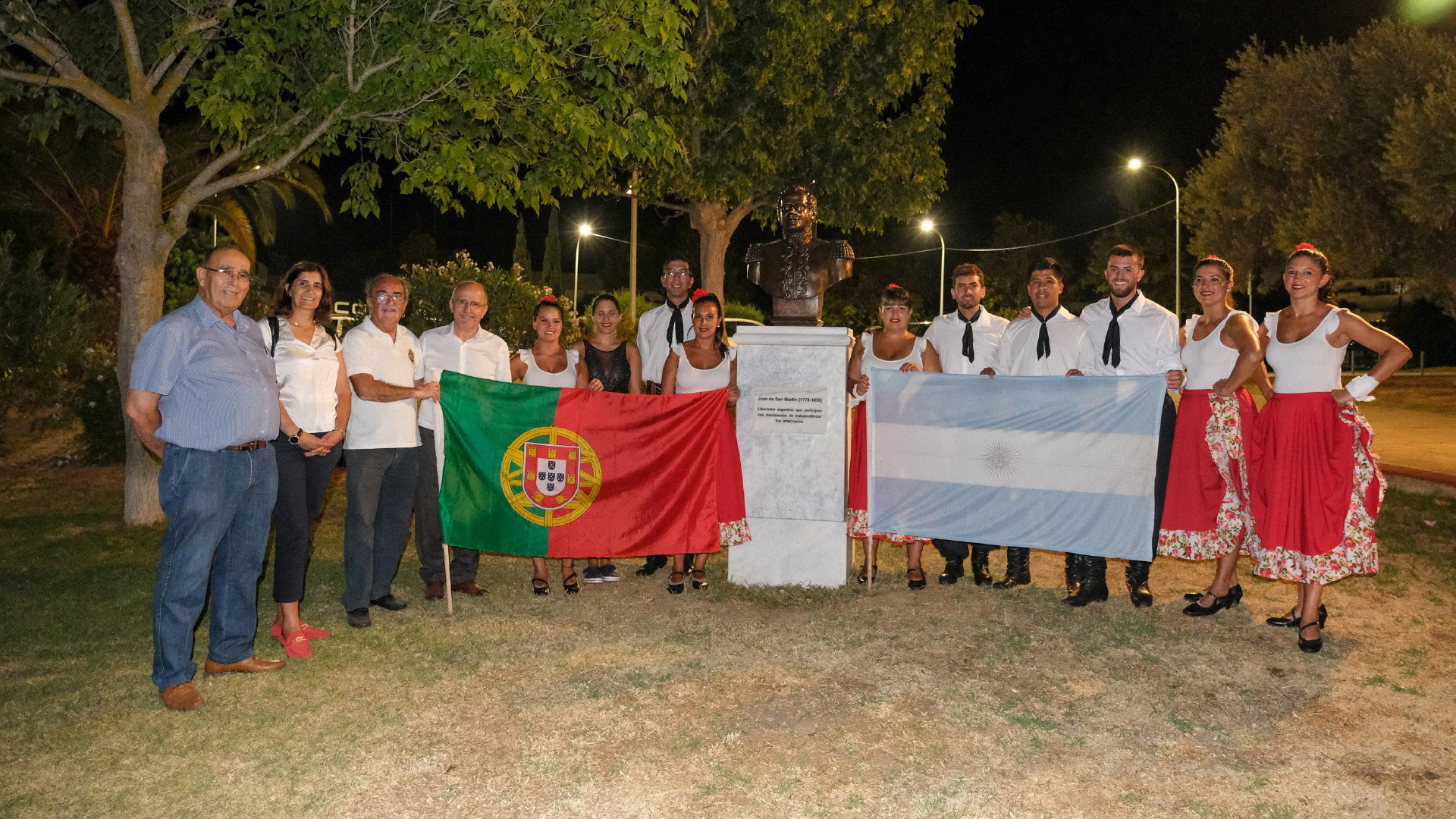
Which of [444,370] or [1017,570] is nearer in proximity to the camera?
[444,370]

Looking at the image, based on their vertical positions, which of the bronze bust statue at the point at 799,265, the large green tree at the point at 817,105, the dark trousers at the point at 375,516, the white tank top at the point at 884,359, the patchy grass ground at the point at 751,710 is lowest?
the patchy grass ground at the point at 751,710

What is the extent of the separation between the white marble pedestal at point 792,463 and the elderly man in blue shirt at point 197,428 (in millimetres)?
3087

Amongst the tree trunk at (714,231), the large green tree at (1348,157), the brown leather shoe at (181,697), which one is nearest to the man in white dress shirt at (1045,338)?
the brown leather shoe at (181,697)

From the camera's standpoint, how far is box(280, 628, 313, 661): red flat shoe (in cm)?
529

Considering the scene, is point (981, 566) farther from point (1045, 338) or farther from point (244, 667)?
point (244, 667)

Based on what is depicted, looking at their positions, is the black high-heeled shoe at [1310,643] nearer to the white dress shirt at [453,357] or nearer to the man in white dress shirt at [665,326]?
the man in white dress shirt at [665,326]

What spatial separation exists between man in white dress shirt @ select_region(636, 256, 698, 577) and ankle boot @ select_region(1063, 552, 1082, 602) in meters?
2.83

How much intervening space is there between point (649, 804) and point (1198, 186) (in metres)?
21.0

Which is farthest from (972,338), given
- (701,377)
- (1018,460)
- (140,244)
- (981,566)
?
(140,244)

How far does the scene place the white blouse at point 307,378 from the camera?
17.3 feet

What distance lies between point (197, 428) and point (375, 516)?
161cm

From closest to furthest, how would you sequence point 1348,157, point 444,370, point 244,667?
1. point 244,667
2. point 444,370
3. point 1348,157

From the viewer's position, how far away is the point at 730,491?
22.4ft

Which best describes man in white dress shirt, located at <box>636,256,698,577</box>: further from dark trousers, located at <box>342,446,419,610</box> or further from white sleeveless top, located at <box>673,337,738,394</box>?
dark trousers, located at <box>342,446,419,610</box>
